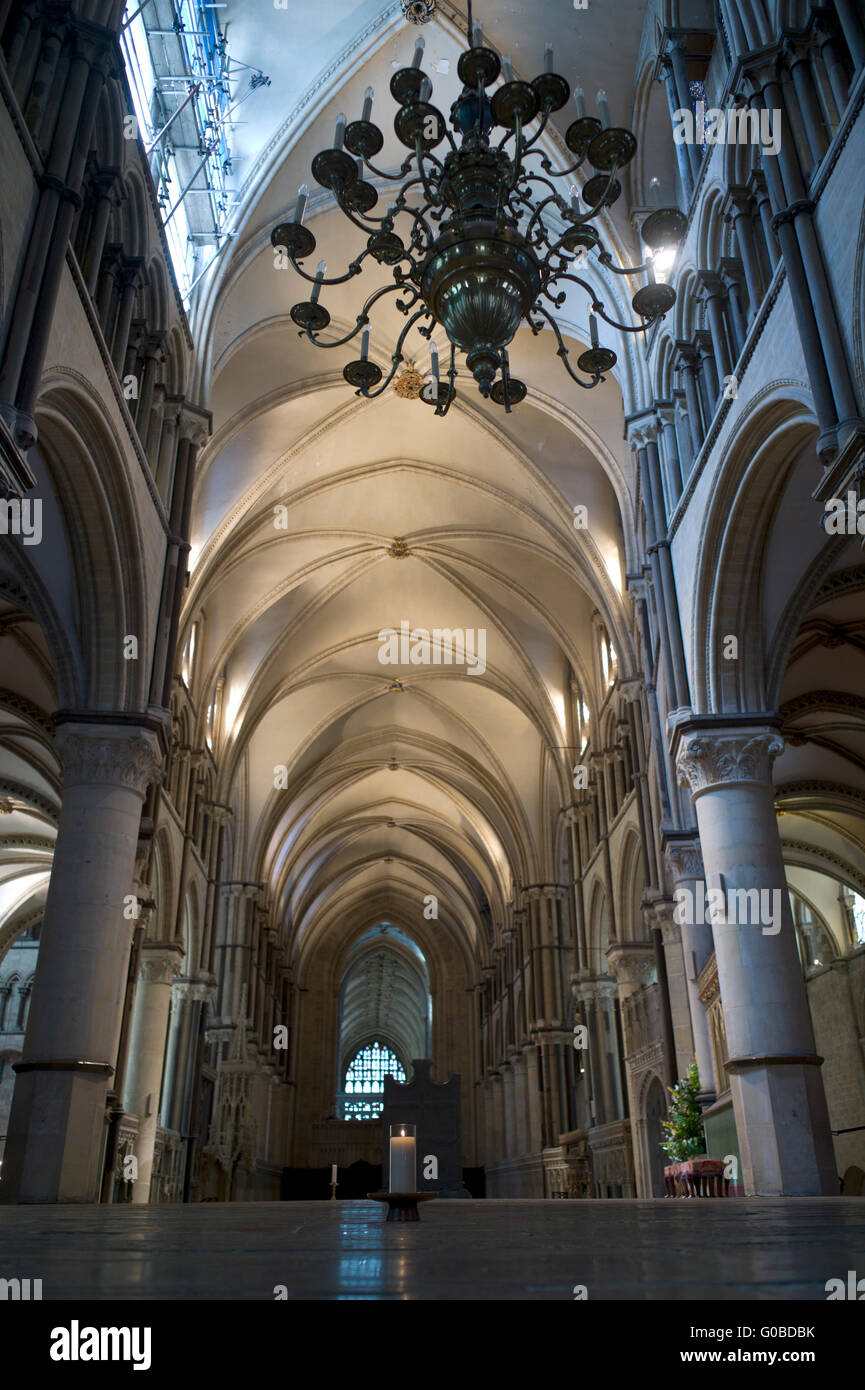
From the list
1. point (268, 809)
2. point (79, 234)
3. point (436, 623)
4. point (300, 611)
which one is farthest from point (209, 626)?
point (79, 234)

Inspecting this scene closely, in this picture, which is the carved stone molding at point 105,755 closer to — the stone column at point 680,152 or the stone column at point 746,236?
the stone column at point 746,236

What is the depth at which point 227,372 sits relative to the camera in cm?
1625

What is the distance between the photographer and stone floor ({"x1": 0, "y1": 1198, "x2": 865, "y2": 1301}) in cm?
142

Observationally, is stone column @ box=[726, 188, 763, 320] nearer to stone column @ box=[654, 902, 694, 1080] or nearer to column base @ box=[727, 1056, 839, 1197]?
column base @ box=[727, 1056, 839, 1197]

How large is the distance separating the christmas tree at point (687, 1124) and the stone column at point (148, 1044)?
7.87 m

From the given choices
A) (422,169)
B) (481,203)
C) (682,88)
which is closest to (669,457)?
(682,88)

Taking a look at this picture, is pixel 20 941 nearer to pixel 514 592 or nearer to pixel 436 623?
pixel 436 623

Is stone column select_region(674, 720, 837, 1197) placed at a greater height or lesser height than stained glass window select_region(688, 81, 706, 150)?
lesser

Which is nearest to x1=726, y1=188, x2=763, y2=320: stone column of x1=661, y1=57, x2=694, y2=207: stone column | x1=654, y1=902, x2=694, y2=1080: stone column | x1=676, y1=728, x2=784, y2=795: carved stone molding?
x1=661, y1=57, x2=694, y2=207: stone column

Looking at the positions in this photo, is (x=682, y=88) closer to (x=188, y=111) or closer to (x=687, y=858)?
(x=188, y=111)

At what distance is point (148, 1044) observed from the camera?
1602 cm

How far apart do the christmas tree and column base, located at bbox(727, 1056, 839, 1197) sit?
2.87 metres

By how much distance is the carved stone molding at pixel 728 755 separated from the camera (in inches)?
383

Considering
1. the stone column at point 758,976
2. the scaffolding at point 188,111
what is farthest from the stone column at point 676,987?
the scaffolding at point 188,111
